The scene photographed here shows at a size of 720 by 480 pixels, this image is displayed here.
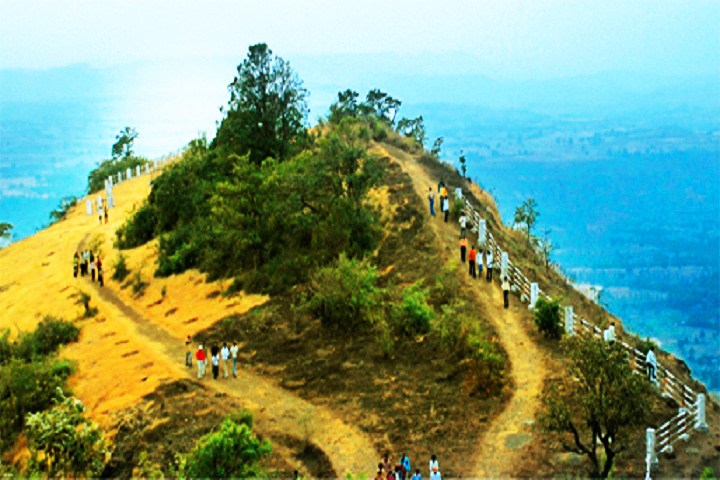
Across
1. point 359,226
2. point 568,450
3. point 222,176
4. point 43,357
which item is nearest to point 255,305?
point 359,226

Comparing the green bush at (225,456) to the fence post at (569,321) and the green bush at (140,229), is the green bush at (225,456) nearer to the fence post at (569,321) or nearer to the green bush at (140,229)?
the fence post at (569,321)

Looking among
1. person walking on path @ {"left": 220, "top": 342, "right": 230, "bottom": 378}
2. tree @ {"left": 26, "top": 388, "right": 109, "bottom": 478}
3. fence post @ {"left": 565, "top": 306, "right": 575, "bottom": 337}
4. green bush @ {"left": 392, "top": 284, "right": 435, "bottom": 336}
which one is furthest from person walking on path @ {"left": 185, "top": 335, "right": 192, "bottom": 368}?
fence post @ {"left": 565, "top": 306, "right": 575, "bottom": 337}

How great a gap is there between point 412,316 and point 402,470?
7.91 meters

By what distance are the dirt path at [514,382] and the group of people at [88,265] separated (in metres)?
15.7

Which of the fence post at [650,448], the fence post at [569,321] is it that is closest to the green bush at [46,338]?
the fence post at [569,321]

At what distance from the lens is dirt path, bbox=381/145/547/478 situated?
20.9 m

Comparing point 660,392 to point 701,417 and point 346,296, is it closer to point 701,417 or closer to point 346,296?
point 701,417

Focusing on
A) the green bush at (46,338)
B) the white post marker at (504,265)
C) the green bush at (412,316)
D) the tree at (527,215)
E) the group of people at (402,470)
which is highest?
the tree at (527,215)

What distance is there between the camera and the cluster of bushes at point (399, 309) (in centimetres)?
2572

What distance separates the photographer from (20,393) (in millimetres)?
26703

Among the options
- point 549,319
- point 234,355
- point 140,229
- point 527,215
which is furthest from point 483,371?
point 527,215

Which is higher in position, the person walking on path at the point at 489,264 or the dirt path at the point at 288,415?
the person walking on path at the point at 489,264

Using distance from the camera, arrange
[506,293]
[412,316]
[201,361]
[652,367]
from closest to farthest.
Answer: [652,367], [201,361], [412,316], [506,293]

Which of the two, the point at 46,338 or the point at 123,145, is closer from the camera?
the point at 46,338
